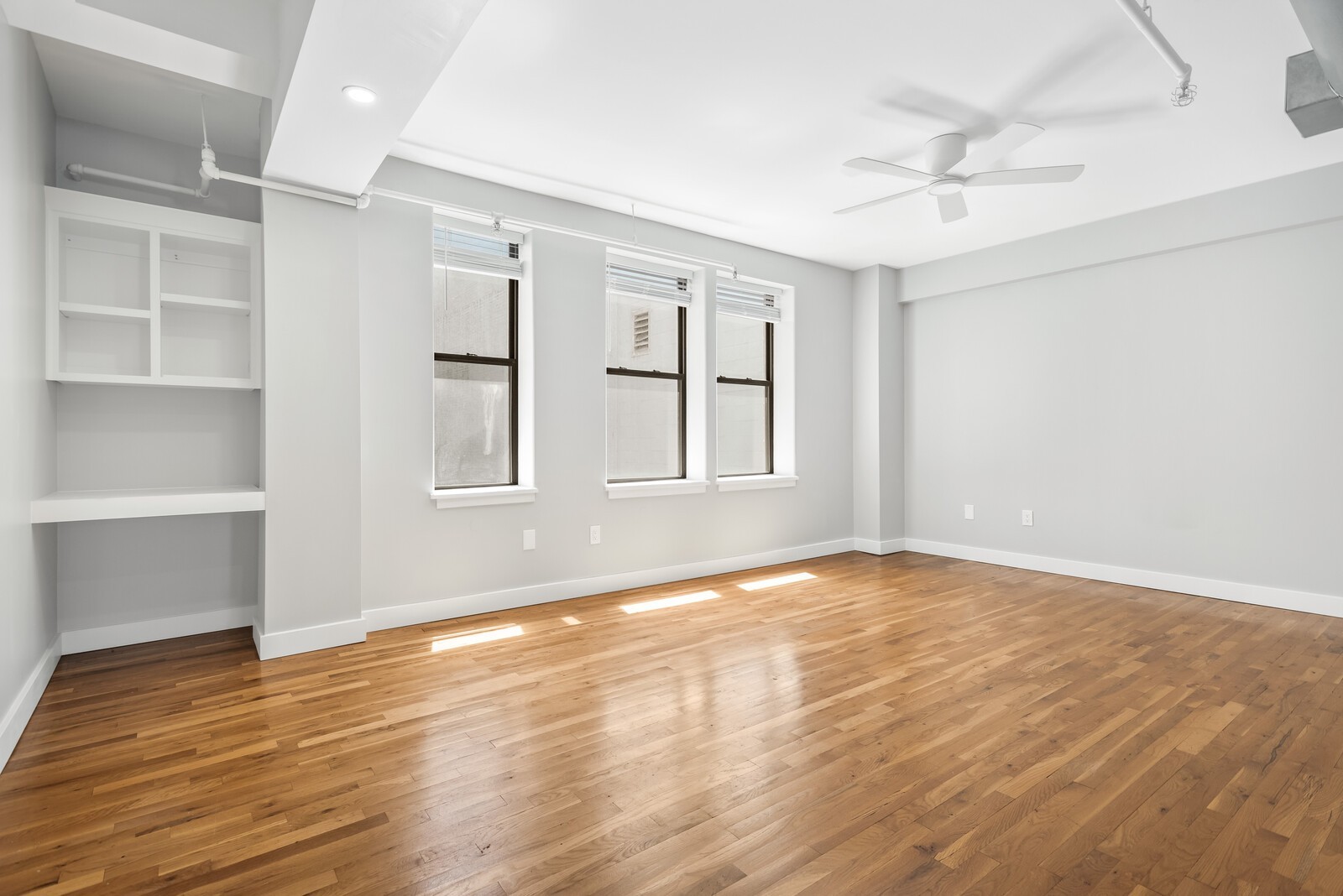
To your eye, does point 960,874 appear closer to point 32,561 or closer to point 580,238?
point 32,561

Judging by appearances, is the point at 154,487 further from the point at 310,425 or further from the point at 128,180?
the point at 128,180

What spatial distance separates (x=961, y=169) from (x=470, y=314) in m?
2.99

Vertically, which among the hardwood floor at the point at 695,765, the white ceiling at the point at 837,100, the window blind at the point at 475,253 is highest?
the white ceiling at the point at 837,100

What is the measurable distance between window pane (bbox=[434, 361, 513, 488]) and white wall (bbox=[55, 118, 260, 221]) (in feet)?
4.52

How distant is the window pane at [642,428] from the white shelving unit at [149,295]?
2269mm

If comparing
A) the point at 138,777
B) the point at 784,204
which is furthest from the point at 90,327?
the point at 784,204

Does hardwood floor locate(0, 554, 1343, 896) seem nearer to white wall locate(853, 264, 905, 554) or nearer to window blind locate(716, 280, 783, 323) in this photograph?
white wall locate(853, 264, 905, 554)

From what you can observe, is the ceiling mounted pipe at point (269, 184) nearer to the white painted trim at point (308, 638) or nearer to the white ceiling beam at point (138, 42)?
the white ceiling beam at point (138, 42)

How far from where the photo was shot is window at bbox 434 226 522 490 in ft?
13.0

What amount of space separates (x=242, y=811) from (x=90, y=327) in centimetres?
270

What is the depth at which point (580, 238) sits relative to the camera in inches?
171

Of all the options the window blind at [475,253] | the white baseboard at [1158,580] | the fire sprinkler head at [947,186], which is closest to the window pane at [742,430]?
the white baseboard at [1158,580]

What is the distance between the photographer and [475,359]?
13.4 feet

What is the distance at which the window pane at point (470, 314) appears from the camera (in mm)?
3984
